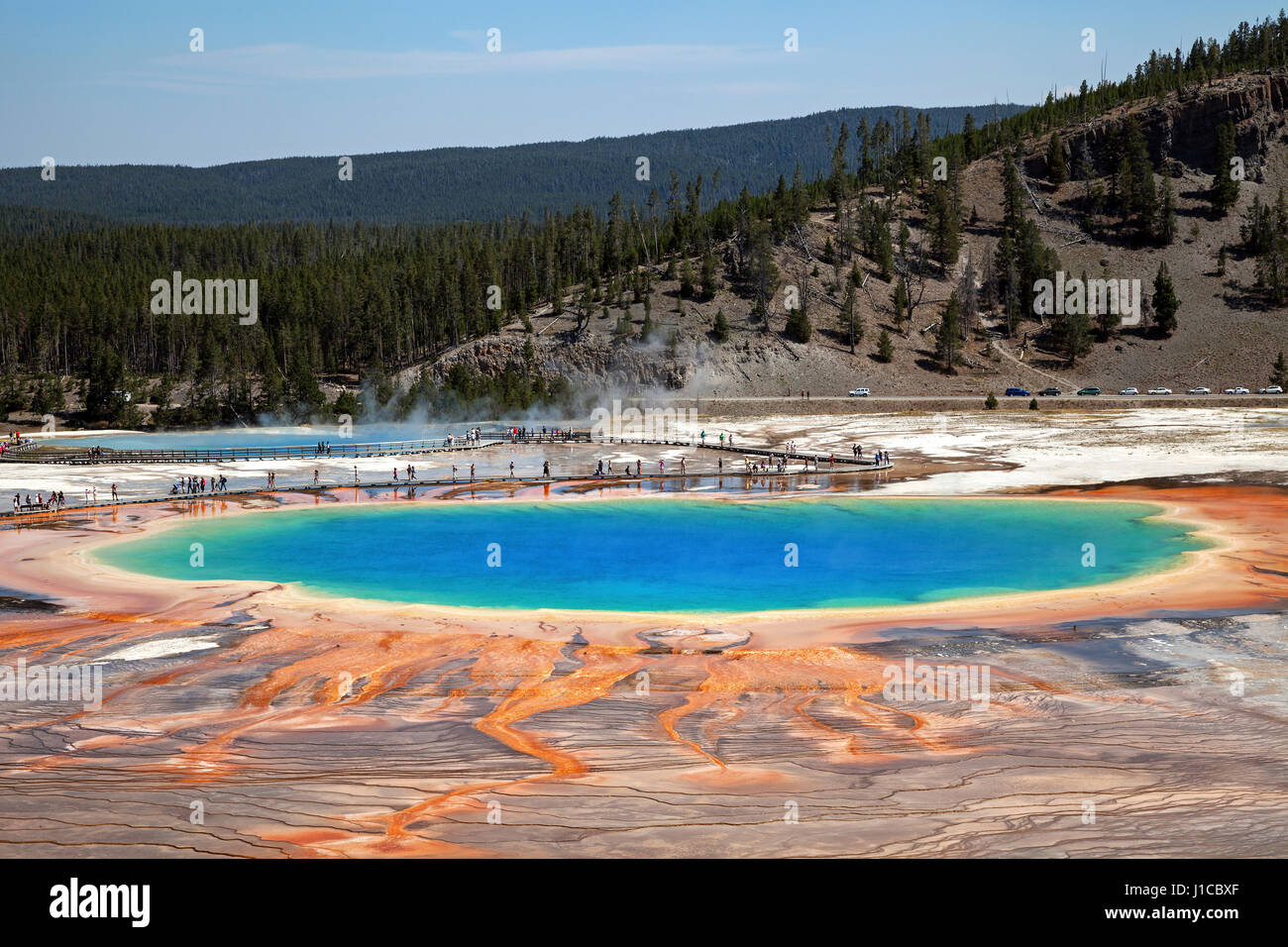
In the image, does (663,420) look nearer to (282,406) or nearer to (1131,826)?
(282,406)

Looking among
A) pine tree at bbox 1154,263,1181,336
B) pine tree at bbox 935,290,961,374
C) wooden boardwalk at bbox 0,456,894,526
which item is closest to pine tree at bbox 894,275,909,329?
pine tree at bbox 935,290,961,374

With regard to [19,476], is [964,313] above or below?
above

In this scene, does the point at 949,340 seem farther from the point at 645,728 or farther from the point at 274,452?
the point at 645,728

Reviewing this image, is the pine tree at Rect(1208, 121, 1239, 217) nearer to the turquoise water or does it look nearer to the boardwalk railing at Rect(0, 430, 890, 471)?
the boardwalk railing at Rect(0, 430, 890, 471)

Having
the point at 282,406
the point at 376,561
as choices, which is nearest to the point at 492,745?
the point at 376,561

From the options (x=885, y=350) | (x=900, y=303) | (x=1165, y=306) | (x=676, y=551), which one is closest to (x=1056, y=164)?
(x=1165, y=306)

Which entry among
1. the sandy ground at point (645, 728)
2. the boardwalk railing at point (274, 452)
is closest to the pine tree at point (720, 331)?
the boardwalk railing at point (274, 452)
